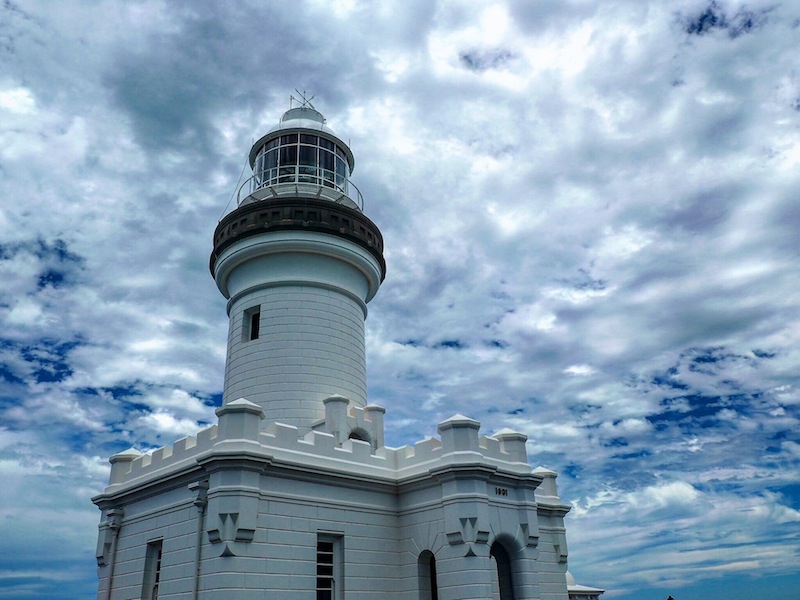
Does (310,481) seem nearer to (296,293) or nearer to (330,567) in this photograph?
(330,567)

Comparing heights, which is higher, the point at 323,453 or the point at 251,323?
the point at 251,323

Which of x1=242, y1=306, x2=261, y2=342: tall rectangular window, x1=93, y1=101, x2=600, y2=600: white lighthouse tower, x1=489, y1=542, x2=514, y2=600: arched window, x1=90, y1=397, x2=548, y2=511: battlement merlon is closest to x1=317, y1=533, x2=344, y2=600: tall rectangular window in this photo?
x1=93, y1=101, x2=600, y2=600: white lighthouse tower

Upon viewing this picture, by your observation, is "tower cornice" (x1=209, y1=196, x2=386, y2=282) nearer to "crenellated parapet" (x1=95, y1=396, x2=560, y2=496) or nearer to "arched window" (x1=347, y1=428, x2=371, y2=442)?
"crenellated parapet" (x1=95, y1=396, x2=560, y2=496)

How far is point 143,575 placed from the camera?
16.8 m

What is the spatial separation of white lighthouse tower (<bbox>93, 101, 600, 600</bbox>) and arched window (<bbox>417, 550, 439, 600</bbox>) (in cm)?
4

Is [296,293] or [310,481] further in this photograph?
[296,293]

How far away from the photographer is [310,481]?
54.2 feet

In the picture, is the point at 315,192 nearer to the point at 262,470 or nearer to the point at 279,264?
the point at 279,264

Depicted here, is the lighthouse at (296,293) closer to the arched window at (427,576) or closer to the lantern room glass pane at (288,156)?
the lantern room glass pane at (288,156)

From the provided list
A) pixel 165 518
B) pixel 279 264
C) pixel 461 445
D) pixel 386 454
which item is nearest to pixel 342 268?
pixel 279 264

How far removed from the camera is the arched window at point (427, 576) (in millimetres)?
17031

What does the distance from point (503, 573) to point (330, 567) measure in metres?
4.99

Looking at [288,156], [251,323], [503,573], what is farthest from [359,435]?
[288,156]

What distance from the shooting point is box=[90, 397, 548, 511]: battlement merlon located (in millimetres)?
15562
